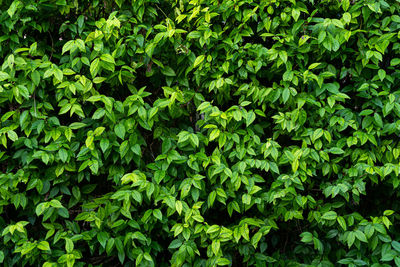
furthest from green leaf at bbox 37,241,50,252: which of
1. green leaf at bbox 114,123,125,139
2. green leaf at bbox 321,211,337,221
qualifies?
green leaf at bbox 321,211,337,221

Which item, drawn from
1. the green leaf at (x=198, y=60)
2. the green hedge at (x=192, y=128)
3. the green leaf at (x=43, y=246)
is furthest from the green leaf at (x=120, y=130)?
the green leaf at (x=43, y=246)

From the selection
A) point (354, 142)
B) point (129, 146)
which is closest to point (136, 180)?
point (129, 146)

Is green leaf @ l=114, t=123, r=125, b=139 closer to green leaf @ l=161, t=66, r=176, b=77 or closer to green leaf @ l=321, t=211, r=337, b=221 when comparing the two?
green leaf @ l=161, t=66, r=176, b=77

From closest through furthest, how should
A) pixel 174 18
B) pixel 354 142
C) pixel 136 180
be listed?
1. pixel 136 180
2. pixel 354 142
3. pixel 174 18

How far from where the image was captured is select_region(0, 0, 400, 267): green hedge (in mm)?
2602

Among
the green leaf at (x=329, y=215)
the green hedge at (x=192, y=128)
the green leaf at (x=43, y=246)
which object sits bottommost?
the green leaf at (x=43, y=246)

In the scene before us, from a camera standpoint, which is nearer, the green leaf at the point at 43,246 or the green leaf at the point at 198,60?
the green leaf at the point at 43,246

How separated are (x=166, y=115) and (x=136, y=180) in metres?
0.50

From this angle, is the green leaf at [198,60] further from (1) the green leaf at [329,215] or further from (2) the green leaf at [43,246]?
(2) the green leaf at [43,246]

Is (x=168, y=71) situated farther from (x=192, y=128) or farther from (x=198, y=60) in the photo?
(x=192, y=128)

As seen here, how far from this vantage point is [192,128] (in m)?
2.97

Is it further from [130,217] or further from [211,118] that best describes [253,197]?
[130,217]

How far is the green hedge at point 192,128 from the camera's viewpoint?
8.54ft

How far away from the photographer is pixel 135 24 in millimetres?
2842
